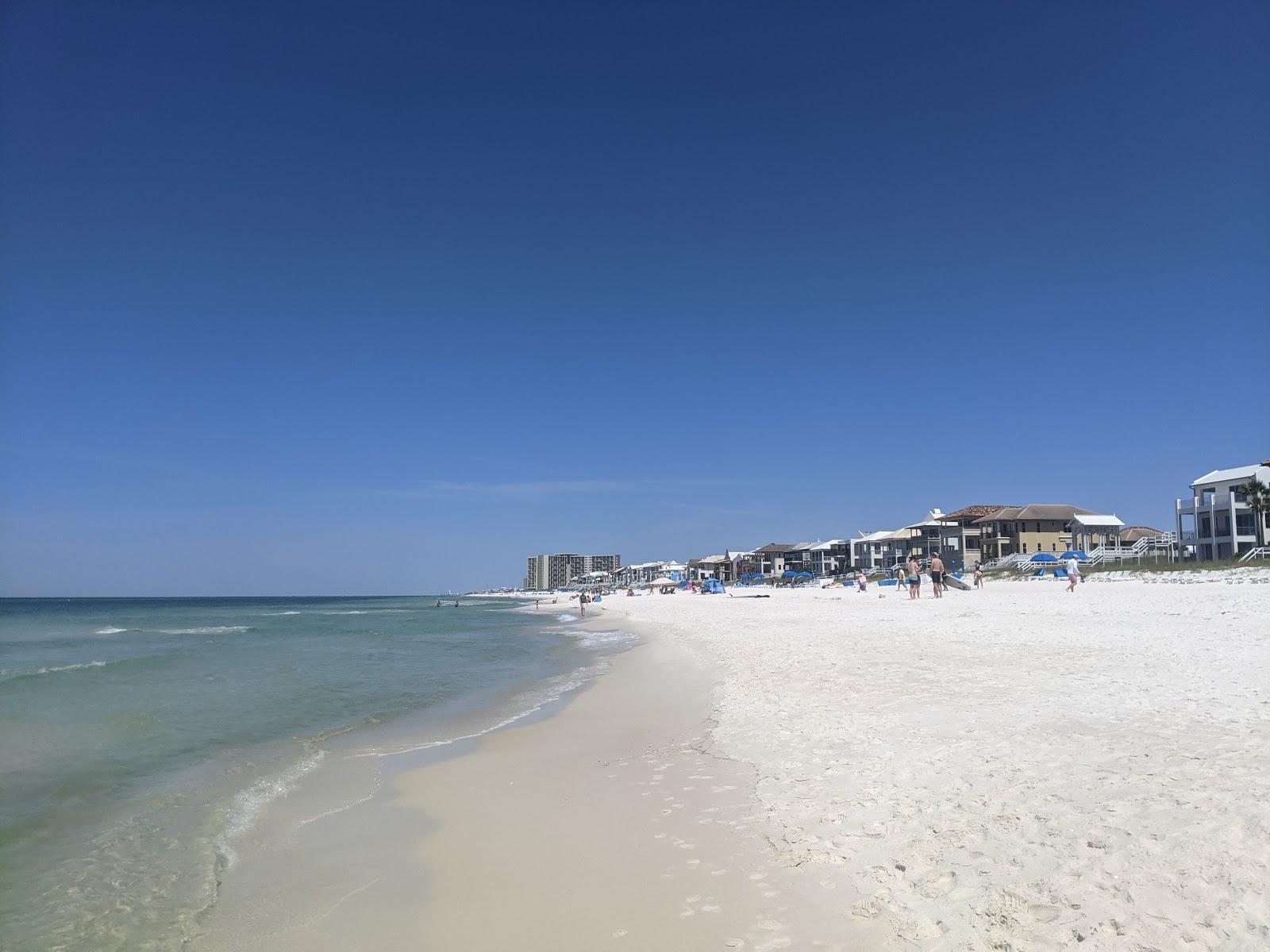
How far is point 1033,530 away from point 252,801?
70571 millimetres

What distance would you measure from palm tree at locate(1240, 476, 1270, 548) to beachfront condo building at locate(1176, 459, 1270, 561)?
0.18 feet

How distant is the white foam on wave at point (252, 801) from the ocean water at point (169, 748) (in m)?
0.03

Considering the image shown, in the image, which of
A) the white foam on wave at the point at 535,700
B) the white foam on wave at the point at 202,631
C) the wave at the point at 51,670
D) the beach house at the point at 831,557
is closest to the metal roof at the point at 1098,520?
the beach house at the point at 831,557

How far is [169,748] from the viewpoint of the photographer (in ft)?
34.3

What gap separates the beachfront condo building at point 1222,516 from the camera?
131 ft

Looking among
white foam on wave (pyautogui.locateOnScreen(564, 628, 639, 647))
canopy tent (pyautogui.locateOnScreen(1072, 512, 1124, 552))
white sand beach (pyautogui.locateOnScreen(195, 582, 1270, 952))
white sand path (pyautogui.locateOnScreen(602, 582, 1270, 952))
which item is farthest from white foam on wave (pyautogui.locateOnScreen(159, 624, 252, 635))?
canopy tent (pyautogui.locateOnScreen(1072, 512, 1124, 552))

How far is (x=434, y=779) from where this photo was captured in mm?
8219

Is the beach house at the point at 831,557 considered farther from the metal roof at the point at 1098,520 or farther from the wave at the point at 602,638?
the wave at the point at 602,638

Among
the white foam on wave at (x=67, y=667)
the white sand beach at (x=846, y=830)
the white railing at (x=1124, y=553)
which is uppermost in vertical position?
the white railing at (x=1124, y=553)

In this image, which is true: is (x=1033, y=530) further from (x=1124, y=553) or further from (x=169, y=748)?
(x=169, y=748)

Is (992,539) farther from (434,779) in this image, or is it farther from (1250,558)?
(434,779)

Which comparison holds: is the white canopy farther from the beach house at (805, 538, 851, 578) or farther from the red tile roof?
the beach house at (805, 538, 851, 578)

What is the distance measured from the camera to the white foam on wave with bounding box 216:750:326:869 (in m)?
6.45

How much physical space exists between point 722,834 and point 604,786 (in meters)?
2.04
